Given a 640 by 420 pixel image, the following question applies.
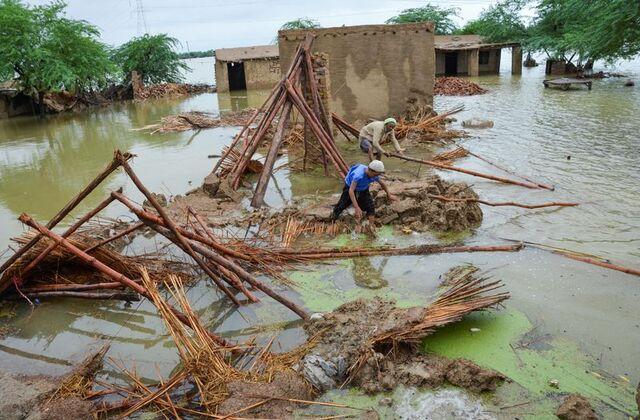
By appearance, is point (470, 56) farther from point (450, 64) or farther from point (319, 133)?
point (319, 133)

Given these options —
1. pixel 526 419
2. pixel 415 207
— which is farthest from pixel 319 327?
pixel 415 207

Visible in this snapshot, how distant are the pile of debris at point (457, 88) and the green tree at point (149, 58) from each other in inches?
761

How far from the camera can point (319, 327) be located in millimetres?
4520

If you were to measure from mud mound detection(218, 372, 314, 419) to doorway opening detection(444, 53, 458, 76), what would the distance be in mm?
33372

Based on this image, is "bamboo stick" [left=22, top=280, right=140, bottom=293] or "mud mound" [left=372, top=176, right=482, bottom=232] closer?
"bamboo stick" [left=22, top=280, right=140, bottom=293]

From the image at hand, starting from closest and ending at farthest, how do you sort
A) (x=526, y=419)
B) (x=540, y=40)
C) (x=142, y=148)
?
(x=526, y=419)
(x=142, y=148)
(x=540, y=40)

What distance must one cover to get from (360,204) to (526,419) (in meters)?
4.18

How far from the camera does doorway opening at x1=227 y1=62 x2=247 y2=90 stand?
108 ft

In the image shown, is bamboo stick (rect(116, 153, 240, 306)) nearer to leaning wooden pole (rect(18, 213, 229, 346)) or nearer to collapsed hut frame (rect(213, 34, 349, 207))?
leaning wooden pole (rect(18, 213, 229, 346))

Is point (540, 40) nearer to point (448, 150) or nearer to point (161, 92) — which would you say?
point (448, 150)

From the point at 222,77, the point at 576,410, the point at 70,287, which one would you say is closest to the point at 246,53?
the point at 222,77

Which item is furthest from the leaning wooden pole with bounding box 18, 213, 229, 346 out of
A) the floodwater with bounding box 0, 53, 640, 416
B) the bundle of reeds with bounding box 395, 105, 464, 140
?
the bundle of reeds with bounding box 395, 105, 464, 140

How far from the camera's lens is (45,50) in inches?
798

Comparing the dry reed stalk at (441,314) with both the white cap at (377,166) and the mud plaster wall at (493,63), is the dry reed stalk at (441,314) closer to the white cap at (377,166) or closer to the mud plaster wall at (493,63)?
the white cap at (377,166)
